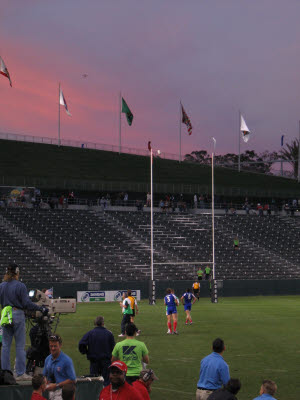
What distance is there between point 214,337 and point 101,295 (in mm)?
22597

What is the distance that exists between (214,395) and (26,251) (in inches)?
1753

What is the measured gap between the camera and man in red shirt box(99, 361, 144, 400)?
723 centimetres

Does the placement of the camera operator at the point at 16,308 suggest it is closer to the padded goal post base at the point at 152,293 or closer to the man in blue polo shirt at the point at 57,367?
the man in blue polo shirt at the point at 57,367

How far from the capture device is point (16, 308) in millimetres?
11148

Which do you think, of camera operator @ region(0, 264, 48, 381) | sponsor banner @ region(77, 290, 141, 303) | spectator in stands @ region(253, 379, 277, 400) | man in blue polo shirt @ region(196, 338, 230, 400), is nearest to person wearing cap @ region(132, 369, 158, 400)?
spectator in stands @ region(253, 379, 277, 400)

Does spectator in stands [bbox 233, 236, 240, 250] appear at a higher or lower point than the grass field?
higher

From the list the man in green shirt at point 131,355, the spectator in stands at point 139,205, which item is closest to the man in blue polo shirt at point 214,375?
the man in green shirt at point 131,355

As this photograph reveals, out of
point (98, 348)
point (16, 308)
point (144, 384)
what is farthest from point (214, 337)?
point (144, 384)

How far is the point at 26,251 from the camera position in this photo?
170ft

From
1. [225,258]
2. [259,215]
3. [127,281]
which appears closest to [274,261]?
[225,258]

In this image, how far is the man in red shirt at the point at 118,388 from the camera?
7.23m

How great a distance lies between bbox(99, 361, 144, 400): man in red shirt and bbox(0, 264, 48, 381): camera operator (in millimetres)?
3673

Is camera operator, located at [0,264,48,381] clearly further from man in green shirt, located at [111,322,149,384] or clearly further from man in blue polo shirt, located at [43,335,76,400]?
man in green shirt, located at [111,322,149,384]

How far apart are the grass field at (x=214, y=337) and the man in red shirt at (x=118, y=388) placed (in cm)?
633
